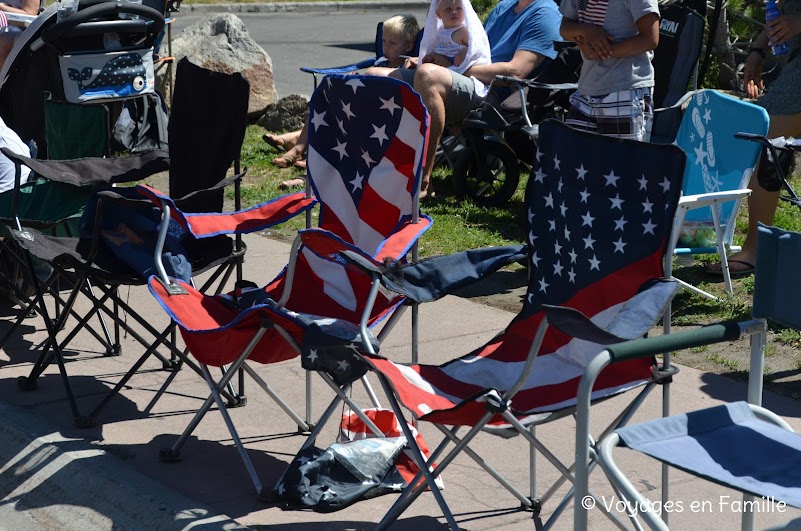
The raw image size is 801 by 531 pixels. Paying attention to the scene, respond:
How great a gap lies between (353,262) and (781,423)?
4.68ft

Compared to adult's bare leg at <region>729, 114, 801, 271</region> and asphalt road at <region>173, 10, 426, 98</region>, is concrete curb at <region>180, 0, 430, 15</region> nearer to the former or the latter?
asphalt road at <region>173, 10, 426, 98</region>

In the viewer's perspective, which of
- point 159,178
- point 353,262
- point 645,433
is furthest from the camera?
point 159,178

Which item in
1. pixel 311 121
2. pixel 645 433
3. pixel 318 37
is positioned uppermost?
pixel 311 121

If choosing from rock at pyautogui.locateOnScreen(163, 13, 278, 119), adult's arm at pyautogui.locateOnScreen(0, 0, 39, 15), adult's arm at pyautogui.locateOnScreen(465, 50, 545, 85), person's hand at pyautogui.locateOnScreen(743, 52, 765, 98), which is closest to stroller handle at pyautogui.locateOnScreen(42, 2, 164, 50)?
adult's arm at pyautogui.locateOnScreen(0, 0, 39, 15)

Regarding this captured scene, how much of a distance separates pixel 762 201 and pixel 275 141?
4742 millimetres

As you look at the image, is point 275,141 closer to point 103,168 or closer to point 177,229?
point 103,168

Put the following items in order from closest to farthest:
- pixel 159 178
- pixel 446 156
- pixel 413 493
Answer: pixel 413 493 → pixel 446 156 → pixel 159 178

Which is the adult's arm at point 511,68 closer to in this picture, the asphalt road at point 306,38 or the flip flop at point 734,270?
the flip flop at point 734,270

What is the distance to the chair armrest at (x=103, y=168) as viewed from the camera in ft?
15.6

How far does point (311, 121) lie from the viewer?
4492mm

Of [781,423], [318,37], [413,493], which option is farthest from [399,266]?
[318,37]

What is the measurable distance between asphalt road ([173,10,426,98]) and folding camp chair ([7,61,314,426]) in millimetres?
7672

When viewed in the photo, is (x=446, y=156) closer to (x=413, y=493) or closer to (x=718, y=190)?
(x=718, y=190)

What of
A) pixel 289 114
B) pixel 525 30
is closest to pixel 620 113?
pixel 525 30
